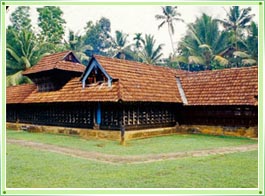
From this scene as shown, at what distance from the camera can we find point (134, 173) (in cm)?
795

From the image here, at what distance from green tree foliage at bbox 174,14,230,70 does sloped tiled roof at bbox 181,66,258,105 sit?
11282mm

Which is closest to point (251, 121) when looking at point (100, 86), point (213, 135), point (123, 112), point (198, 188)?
point (213, 135)

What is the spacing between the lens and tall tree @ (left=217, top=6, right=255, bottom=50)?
30328 mm

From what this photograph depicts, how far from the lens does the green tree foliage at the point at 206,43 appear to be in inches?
1153

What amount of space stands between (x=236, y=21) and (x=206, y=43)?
4009mm

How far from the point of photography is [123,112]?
47.1 feet

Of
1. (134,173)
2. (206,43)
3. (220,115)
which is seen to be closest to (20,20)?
(206,43)

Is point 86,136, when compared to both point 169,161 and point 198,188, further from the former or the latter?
point 198,188

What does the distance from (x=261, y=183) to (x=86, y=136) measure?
32.8ft

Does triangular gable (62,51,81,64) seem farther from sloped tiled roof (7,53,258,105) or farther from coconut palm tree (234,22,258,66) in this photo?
coconut palm tree (234,22,258,66)

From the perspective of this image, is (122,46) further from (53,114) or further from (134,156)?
(134,156)

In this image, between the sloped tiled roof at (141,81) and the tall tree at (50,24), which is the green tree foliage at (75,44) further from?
the sloped tiled roof at (141,81)

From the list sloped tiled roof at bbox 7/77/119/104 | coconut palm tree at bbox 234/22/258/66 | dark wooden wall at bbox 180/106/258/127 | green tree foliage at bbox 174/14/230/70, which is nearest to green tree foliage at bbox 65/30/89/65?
green tree foliage at bbox 174/14/230/70

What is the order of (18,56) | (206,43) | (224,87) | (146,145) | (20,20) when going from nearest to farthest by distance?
(146,145) < (224,87) < (18,56) < (206,43) < (20,20)
